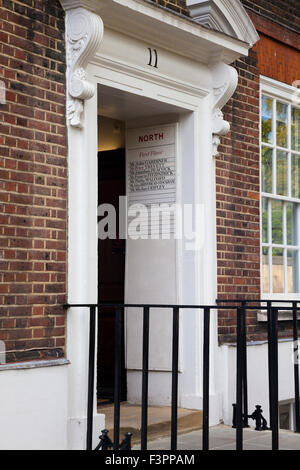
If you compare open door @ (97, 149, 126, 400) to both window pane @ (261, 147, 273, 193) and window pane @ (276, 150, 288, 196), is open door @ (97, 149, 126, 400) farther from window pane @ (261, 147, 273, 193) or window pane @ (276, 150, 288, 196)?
window pane @ (276, 150, 288, 196)

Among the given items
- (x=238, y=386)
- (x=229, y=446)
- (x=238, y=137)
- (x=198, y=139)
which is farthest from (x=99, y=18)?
(x=229, y=446)

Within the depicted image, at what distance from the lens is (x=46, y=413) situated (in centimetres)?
510

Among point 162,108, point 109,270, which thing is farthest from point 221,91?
point 109,270

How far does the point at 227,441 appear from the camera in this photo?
6.09 metres

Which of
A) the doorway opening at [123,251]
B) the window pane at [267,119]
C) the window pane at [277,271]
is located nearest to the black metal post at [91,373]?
the doorway opening at [123,251]

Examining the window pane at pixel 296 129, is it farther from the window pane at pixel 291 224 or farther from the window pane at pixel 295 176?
the window pane at pixel 291 224

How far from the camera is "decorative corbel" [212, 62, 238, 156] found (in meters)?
6.91

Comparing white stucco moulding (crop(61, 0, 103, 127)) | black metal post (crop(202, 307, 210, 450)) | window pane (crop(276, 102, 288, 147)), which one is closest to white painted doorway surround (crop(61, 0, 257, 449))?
white stucco moulding (crop(61, 0, 103, 127))

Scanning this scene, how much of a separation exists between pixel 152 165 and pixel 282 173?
1.81 metres

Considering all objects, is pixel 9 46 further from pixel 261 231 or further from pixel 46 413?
pixel 261 231

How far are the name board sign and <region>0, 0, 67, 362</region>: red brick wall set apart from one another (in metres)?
1.51

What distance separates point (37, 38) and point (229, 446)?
3.29 meters

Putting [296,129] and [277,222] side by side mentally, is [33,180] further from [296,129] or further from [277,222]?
[296,129]

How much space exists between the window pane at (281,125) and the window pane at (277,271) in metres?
1.13
